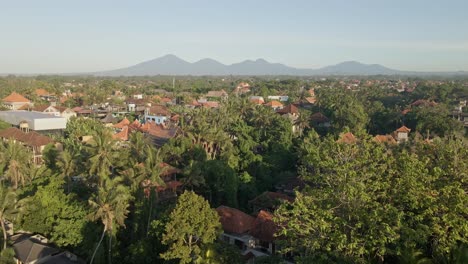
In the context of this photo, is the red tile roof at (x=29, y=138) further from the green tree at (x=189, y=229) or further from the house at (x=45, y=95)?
the house at (x=45, y=95)

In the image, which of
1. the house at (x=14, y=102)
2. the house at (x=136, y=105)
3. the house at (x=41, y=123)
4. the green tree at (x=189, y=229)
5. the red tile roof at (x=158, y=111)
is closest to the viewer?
the green tree at (x=189, y=229)

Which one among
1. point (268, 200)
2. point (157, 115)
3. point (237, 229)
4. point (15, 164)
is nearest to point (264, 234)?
point (237, 229)

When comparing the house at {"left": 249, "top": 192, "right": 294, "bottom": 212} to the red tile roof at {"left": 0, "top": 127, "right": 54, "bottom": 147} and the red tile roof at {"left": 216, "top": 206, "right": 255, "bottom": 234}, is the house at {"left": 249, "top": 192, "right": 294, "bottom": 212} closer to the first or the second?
the red tile roof at {"left": 216, "top": 206, "right": 255, "bottom": 234}

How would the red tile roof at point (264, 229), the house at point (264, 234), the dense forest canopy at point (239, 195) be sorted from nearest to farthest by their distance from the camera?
1. the dense forest canopy at point (239, 195)
2. the house at point (264, 234)
3. the red tile roof at point (264, 229)

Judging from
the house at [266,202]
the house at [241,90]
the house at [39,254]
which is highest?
the house at [241,90]

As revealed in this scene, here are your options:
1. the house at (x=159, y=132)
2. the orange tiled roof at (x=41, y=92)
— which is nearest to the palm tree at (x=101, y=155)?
the house at (x=159, y=132)

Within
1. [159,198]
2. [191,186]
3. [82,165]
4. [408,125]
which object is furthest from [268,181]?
[408,125]

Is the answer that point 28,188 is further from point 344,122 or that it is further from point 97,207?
point 344,122
